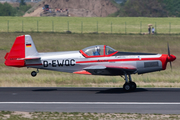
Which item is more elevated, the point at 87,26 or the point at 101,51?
the point at 87,26

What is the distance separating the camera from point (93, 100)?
14820 mm

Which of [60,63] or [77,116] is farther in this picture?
[60,63]

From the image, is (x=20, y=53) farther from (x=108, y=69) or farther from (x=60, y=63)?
(x=108, y=69)

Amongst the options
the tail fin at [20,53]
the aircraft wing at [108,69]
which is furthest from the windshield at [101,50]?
the tail fin at [20,53]

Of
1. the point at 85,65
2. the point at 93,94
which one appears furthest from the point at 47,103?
the point at 85,65

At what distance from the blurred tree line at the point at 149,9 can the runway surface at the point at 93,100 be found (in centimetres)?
8661

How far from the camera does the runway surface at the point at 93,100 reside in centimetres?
1295

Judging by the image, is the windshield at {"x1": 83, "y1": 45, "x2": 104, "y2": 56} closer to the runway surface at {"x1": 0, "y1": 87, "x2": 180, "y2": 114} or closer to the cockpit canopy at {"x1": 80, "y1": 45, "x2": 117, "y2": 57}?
the cockpit canopy at {"x1": 80, "y1": 45, "x2": 117, "y2": 57}

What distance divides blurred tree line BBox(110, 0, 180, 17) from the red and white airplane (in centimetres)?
8568

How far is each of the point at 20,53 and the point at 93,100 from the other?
5585mm

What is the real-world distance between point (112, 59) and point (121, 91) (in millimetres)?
1728

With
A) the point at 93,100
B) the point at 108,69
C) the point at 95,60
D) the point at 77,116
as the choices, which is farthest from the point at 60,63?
the point at 77,116

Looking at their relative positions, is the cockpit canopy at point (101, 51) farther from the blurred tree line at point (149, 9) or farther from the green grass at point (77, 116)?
the blurred tree line at point (149, 9)

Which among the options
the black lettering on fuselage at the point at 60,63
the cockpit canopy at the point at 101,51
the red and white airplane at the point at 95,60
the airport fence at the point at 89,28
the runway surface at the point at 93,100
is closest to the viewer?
the runway surface at the point at 93,100
